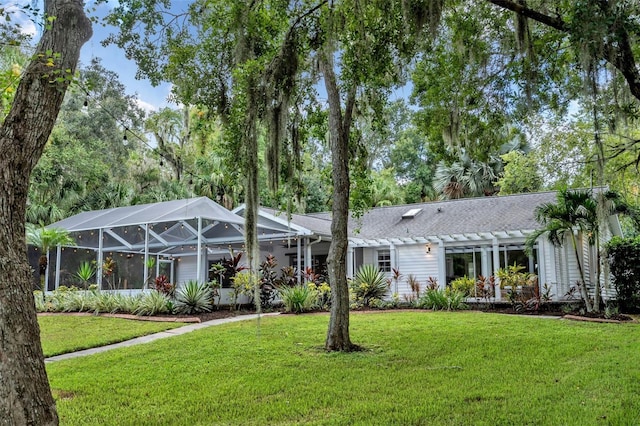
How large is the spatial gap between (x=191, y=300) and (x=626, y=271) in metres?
11.1

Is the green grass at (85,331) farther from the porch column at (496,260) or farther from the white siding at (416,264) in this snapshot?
the porch column at (496,260)

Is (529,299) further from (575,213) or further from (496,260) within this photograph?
(575,213)

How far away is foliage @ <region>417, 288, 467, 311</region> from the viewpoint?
14.0 meters

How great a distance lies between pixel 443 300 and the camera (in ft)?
46.2

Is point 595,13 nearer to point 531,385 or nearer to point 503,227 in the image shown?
point 531,385

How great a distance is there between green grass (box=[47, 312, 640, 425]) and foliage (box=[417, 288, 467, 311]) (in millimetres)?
4323

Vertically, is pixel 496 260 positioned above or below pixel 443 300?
above

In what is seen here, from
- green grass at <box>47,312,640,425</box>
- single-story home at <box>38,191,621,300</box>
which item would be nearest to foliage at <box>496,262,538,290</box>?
single-story home at <box>38,191,621,300</box>

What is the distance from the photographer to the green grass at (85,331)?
28.6 ft

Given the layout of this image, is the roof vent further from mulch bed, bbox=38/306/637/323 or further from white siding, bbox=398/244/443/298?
mulch bed, bbox=38/306/637/323

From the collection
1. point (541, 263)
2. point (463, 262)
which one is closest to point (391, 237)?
point (463, 262)

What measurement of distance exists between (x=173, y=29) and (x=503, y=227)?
1189 centimetres

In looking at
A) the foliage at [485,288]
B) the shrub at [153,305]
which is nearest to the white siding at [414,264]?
the foliage at [485,288]

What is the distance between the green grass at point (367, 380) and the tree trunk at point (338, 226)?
0.38 m
